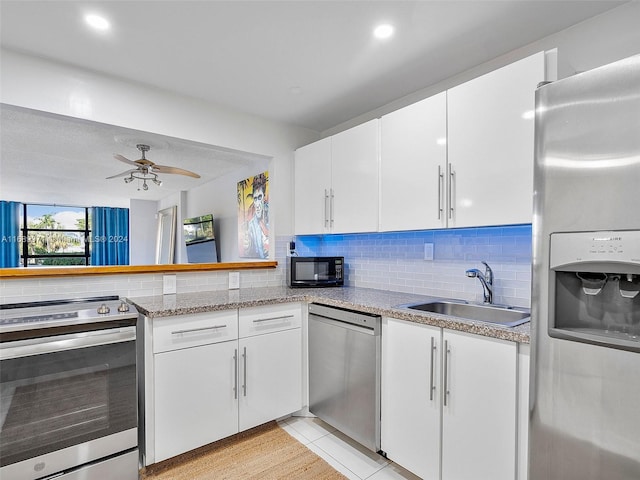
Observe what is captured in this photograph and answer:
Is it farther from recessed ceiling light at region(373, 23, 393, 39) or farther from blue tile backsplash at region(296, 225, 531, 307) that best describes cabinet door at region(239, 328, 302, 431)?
recessed ceiling light at region(373, 23, 393, 39)

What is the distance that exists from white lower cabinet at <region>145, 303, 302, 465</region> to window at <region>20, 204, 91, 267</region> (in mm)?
7122

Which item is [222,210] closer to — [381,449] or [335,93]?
[335,93]

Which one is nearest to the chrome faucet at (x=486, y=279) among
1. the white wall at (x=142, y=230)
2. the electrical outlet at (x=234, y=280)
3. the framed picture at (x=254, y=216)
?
the electrical outlet at (x=234, y=280)

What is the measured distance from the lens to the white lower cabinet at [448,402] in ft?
4.49

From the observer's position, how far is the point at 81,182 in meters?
5.58

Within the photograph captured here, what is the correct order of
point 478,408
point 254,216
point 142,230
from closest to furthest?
1. point 478,408
2. point 254,216
3. point 142,230

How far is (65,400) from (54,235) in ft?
23.5

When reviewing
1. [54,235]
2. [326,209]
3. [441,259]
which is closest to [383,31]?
[326,209]

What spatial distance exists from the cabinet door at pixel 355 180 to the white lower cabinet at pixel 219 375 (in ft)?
2.41

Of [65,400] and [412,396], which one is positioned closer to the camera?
[65,400]

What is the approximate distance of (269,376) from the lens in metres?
2.19

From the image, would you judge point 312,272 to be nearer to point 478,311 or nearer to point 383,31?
point 478,311

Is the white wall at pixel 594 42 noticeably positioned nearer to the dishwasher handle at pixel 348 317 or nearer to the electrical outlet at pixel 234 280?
the dishwasher handle at pixel 348 317

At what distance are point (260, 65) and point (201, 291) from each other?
1.67m
